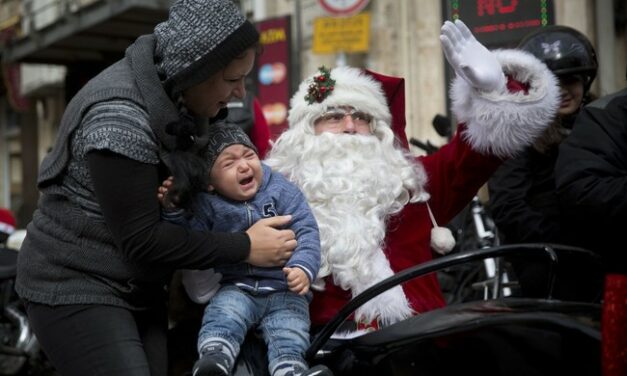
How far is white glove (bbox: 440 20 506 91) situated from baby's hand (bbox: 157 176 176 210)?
1169 mm

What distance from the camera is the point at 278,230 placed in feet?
9.25

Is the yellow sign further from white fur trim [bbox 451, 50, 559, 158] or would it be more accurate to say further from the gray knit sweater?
the gray knit sweater

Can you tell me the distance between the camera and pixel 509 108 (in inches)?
133

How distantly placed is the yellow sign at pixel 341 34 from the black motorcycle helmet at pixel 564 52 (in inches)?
247

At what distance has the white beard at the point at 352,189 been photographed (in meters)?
3.32

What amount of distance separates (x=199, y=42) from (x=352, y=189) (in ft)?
3.94

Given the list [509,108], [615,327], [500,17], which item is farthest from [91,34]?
[615,327]

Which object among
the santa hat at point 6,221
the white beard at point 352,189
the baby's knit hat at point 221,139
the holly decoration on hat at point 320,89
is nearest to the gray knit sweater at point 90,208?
the baby's knit hat at point 221,139

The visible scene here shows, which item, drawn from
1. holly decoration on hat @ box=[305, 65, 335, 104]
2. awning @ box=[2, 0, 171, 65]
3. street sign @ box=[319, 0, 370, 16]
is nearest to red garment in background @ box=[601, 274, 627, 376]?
holly decoration on hat @ box=[305, 65, 335, 104]

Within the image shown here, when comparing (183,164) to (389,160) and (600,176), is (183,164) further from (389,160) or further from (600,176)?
(600,176)

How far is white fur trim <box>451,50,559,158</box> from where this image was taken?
339 centimetres

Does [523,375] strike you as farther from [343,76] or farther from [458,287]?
[458,287]

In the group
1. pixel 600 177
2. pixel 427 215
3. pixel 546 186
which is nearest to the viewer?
pixel 600 177

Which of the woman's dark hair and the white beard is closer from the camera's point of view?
the woman's dark hair
